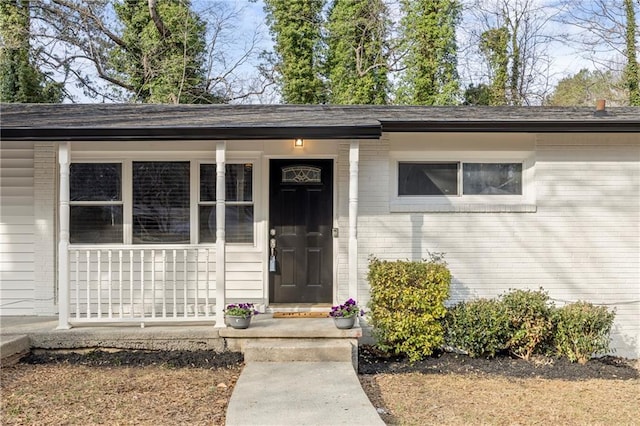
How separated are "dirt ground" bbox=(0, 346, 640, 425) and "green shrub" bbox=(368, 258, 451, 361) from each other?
236 mm

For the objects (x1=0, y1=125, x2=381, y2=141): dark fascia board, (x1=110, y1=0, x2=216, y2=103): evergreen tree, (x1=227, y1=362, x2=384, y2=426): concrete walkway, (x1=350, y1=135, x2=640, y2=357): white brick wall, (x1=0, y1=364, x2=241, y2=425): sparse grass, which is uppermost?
(x1=110, y1=0, x2=216, y2=103): evergreen tree

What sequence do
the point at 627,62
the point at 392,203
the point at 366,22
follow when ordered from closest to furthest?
the point at 392,203, the point at 627,62, the point at 366,22

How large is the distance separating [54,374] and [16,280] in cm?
232

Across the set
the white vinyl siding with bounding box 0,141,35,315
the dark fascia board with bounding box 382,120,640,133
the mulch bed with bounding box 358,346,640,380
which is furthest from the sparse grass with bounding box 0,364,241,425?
the dark fascia board with bounding box 382,120,640,133

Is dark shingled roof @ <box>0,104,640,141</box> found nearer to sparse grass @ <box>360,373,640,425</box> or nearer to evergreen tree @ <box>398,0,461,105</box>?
sparse grass @ <box>360,373,640,425</box>

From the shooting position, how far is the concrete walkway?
11.9 feet

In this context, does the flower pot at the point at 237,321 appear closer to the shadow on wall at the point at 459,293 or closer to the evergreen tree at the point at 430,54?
the shadow on wall at the point at 459,293

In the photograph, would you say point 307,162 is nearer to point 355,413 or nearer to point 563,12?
point 355,413

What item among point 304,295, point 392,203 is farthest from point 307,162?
point 304,295

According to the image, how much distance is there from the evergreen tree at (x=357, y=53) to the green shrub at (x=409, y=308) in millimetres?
12618

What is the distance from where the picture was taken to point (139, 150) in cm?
647

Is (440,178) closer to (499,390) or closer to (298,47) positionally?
(499,390)

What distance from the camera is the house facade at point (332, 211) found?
6.41 m

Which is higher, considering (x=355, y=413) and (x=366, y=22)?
(x=366, y=22)
